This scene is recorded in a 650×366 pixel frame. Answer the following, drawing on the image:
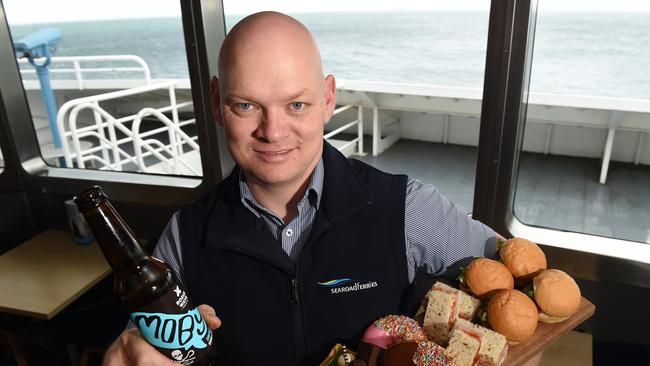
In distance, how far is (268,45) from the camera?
0.83 m

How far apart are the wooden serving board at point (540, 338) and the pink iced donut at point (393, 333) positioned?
223 millimetres

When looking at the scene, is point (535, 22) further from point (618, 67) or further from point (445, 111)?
point (445, 111)

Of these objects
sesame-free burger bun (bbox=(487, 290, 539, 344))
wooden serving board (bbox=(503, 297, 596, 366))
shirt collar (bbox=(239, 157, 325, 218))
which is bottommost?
wooden serving board (bbox=(503, 297, 596, 366))

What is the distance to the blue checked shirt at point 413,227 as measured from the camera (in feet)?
3.28

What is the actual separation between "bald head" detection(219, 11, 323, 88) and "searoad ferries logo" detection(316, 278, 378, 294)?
0.45m

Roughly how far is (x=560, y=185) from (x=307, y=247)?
3670mm

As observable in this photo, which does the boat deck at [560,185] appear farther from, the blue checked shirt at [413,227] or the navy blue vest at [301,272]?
the navy blue vest at [301,272]

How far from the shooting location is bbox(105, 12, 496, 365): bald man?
96 centimetres

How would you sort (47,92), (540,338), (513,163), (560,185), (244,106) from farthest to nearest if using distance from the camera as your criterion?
1. (47,92)
2. (560,185)
3. (513,163)
4. (540,338)
5. (244,106)

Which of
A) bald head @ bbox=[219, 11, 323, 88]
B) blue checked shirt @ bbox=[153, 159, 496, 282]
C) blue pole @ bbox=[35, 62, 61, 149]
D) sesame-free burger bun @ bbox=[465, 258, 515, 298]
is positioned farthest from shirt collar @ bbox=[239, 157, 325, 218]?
blue pole @ bbox=[35, 62, 61, 149]

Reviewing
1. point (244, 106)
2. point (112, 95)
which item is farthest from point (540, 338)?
point (112, 95)

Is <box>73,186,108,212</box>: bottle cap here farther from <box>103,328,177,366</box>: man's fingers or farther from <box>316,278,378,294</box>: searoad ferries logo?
<box>316,278,378,294</box>: searoad ferries logo

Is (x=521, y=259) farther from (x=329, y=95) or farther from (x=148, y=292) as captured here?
(x=148, y=292)

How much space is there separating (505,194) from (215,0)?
1.72 meters
